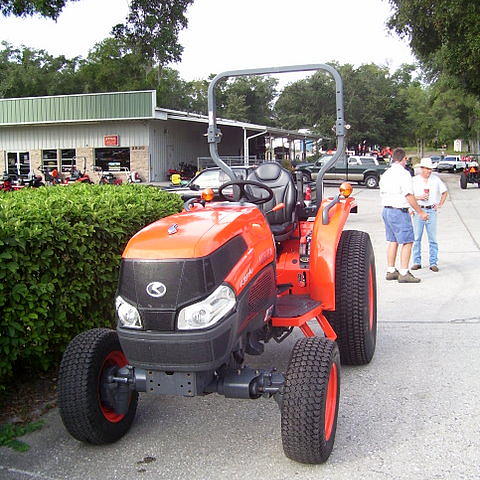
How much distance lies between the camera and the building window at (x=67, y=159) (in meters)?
32.9

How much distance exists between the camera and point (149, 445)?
351 centimetres

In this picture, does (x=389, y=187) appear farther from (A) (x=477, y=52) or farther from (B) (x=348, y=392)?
(A) (x=477, y=52)

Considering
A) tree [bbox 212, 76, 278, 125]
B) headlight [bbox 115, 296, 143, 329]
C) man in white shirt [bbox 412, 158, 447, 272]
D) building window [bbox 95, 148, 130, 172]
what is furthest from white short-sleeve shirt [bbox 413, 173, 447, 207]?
tree [bbox 212, 76, 278, 125]

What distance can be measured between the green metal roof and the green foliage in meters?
26.0

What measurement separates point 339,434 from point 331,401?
0.32 metres

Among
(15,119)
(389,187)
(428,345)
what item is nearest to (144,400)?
(428,345)

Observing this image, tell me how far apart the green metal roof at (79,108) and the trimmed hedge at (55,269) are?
24.8m

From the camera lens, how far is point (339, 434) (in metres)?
3.57

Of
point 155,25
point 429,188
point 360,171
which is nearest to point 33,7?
point 155,25

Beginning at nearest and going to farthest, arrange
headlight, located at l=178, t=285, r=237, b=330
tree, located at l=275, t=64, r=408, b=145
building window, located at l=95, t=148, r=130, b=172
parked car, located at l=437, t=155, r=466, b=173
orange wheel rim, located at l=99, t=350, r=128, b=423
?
headlight, located at l=178, t=285, r=237, b=330 → orange wheel rim, located at l=99, t=350, r=128, b=423 → building window, located at l=95, t=148, r=130, b=172 → parked car, located at l=437, t=155, r=466, b=173 → tree, located at l=275, t=64, r=408, b=145

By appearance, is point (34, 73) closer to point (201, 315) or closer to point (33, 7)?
point (33, 7)

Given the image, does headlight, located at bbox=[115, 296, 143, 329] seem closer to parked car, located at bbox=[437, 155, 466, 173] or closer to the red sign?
the red sign

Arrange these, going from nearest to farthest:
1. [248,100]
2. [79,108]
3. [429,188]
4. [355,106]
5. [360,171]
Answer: [429,188]
[360,171]
[79,108]
[355,106]
[248,100]

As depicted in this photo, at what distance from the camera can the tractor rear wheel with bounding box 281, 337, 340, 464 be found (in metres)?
3.02
